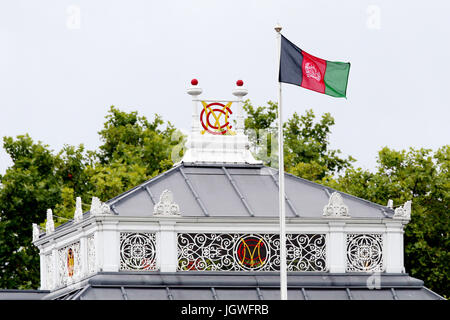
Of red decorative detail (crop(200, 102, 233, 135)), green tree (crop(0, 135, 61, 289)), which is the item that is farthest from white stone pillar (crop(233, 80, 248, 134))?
green tree (crop(0, 135, 61, 289))

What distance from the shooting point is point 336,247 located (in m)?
33.5

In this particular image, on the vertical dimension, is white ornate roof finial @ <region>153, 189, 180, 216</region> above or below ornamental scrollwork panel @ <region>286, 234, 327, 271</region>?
above

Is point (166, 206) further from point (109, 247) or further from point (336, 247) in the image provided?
point (336, 247)

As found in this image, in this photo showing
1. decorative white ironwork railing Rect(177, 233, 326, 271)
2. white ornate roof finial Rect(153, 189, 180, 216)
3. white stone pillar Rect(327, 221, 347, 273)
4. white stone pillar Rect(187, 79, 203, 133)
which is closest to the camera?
white ornate roof finial Rect(153, 189, 180, 216)

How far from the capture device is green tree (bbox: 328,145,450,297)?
186 ft

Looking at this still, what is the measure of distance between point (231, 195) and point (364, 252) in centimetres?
374

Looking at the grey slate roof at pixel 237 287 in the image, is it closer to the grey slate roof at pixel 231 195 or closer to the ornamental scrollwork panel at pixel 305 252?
the ornamental scrollwork panel at pixel 305 252

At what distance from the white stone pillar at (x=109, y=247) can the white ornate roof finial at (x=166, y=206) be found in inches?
44.0

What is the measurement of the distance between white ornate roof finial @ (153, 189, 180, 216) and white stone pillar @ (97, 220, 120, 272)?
44.0 inches

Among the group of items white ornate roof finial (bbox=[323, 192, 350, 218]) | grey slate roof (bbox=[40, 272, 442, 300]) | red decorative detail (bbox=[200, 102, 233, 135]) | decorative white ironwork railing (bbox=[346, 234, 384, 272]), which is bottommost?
grey slate roof (bbox=[40, 272, 442, 300])

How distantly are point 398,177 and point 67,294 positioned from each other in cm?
2845

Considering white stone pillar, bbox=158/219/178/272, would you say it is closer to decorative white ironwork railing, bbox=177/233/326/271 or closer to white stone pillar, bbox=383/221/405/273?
decorative white ironwork railing, bbox=177/233/326/271
